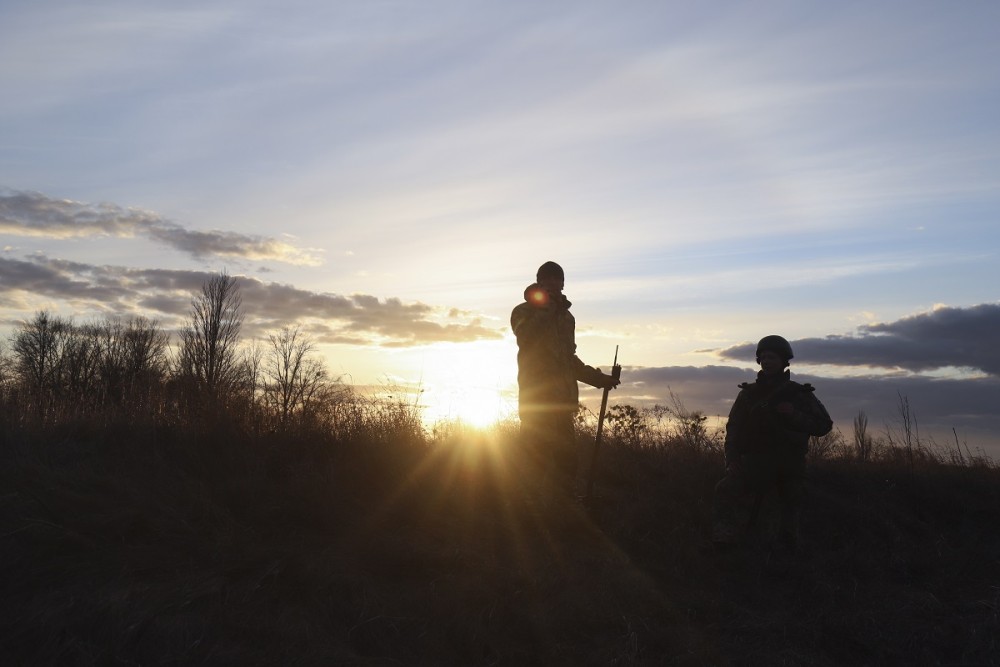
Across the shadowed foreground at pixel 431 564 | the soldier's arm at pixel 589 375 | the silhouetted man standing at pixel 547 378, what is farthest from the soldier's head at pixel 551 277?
the shadowed foreground at pixel 431 564

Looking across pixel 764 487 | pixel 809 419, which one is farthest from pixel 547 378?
pixel 809 419

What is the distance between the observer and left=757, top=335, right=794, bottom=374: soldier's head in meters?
6.82

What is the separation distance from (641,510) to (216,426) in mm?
4350

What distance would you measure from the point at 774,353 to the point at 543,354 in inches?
86.8

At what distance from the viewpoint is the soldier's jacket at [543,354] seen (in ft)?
24.0

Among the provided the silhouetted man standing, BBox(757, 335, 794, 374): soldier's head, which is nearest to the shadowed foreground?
the silhouetted man standing

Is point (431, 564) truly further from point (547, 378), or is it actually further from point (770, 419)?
point (770, 419)

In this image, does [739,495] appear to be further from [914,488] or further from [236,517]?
[236,517]

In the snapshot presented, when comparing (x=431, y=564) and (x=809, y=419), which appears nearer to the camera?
(x=431, y=564)

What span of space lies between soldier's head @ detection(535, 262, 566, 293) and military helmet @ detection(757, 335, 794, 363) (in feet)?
6.68

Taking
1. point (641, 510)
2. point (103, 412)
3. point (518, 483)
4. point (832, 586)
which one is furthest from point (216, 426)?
point (832, 586)

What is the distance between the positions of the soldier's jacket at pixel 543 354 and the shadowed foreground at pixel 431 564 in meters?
0.77

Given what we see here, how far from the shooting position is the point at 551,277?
7473 millimetres

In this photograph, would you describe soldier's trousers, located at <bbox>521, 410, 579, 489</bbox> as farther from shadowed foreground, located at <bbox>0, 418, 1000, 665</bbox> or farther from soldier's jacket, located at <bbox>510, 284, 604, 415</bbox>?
shadowed foreground, located at <bbox>0, 418, 1000, 665</bbox>
